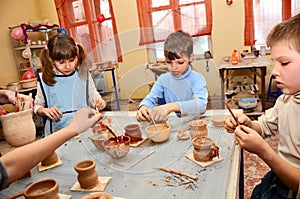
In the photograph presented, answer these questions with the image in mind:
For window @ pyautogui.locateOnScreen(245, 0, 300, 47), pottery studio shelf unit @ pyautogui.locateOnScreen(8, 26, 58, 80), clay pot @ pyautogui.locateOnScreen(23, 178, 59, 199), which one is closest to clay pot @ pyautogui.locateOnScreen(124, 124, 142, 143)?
clay pot @ pyautogui.locateOnScreen(23, 178, 59, 199)

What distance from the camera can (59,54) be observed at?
1349 millimetres

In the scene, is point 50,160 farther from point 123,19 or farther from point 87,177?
point 123,19

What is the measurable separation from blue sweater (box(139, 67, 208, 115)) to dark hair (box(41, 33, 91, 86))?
399 millimetres

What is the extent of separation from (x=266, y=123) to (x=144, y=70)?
0.54 m

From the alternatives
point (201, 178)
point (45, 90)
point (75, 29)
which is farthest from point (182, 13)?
point (201, 178)

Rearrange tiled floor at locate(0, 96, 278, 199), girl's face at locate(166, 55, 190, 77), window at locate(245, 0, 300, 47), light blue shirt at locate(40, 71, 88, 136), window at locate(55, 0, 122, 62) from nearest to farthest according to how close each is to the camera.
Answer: girl's face at locate(166, 55, 190, 77)
tiled floor at locate(0, 96, 278, 199)
light blue shirt at locate(40, 71, 88, 136)
window at locate(245, 0, 300, 47)
window at locate(55, 0, 122, 62)

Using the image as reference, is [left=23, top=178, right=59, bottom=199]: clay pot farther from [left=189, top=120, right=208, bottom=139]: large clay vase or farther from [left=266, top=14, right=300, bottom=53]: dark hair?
[left=266, top=14, right=300, bottom=53]: dark hair

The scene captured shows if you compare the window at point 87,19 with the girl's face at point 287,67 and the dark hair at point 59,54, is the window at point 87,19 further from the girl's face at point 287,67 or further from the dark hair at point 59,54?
the girl's face at point 287,67

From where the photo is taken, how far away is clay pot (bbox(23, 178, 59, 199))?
0.64 meters

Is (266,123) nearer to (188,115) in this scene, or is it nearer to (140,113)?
(188,115)

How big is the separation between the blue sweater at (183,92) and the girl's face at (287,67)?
0.98ft

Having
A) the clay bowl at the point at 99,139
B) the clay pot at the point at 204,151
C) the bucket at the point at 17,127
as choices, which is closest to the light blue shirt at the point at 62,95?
the bucket at the point at 17,127

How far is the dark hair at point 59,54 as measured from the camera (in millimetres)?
1344

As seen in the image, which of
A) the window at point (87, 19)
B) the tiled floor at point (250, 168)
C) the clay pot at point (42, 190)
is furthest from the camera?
the window at point (87, 19)
